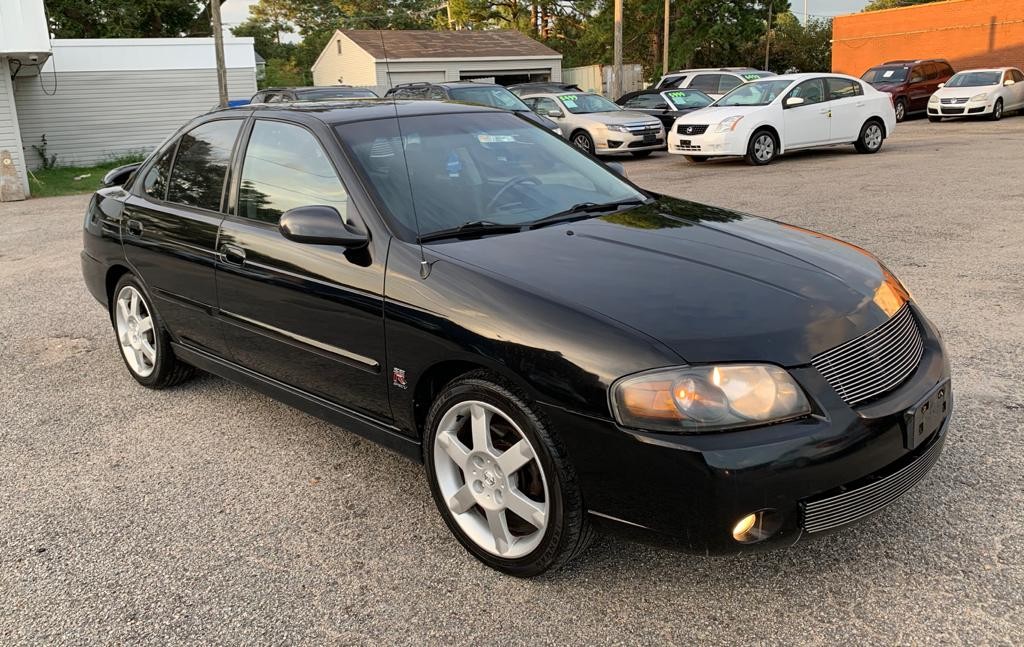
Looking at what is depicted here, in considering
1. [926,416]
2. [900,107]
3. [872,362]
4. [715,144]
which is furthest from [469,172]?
[900,107]

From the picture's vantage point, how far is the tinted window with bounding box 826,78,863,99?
1580cm

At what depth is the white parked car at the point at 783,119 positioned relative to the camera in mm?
15156

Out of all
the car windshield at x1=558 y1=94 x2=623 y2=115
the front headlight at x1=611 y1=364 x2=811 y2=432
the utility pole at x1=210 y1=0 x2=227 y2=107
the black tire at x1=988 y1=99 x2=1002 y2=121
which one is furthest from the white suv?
the front headlight at x1=611 y1=364 x2=811 y2=432

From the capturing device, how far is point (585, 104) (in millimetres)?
18875

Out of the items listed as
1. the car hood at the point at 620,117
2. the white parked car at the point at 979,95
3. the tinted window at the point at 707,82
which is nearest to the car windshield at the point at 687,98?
the tinted window at the point at 707,82

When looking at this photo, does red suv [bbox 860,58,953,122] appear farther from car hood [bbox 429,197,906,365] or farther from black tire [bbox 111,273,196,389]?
black tire [bbox 111,273,196,389]

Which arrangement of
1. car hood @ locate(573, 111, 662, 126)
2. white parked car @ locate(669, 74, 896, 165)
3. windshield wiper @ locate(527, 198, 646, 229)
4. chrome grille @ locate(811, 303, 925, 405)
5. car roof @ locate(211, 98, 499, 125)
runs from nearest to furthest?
chrome grille @ locate(811, 303, 925, 405) < windshield wiper @ locate(527, 198, 646, 229) < car roof @ locate(211, 98, 499, 125) < white parked car @ locate(669, 74, 896, 165) < car hood @ locate(573, 111, 662, 126)

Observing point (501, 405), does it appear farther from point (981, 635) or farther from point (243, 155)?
point (243, 155)

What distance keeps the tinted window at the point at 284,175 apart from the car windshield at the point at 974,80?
2558cm

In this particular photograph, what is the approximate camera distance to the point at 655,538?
8.53 ft

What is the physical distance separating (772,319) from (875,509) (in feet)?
2.23

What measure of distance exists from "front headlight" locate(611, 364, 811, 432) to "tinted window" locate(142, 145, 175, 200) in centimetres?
325

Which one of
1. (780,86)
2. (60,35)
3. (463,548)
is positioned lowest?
(463,548)

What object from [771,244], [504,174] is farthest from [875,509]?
[504,174]
